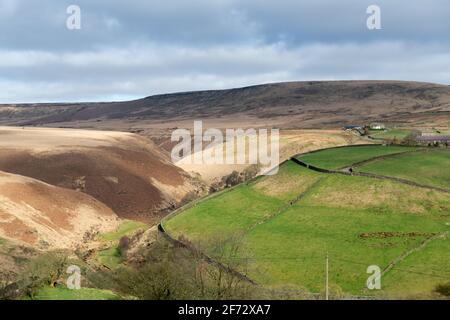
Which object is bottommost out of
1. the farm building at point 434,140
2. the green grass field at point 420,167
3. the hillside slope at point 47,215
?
the hillside slope at point 47,215

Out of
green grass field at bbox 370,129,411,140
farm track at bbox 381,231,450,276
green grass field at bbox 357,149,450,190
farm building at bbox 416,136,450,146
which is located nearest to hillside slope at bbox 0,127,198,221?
green grass field at bbox 357,149,450,190

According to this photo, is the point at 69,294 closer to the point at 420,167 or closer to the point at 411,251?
the point at 411,251

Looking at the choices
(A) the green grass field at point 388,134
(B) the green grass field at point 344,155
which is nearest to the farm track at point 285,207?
(B) the green grass field at point 344,155

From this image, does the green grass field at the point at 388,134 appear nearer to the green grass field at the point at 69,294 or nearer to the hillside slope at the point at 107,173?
the hillside slope at the point at 107,173

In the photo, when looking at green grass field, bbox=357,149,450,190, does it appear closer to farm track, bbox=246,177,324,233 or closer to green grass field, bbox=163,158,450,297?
green grass field, bbox=163,158,450,297

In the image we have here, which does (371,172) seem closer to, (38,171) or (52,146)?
(38,171)

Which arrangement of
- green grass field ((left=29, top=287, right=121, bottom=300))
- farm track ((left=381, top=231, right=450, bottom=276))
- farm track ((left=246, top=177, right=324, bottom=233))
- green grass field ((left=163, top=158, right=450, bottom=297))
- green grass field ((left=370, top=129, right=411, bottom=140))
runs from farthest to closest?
green grass field ((left=370, top=129, right=411, bottom=140)) < farm track ((left=246, top=177, right=324, bottom=233)) < farm track ((left=381, top=231, right=450, bottom=276)) < green grass field ((left=163, top=158, right=450, bottom=297)) < green grass field ((left=29, top=287, right=121, bottom=300))

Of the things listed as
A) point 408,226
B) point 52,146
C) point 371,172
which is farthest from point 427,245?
point 52,146
